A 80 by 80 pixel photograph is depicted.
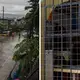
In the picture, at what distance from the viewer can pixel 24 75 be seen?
546 cm

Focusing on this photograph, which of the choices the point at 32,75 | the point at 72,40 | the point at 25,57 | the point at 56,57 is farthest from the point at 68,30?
the point at 32,75

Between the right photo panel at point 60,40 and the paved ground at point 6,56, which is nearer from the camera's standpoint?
the right photo panel at point 60,40

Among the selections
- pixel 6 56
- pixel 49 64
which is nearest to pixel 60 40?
pixel 49 64

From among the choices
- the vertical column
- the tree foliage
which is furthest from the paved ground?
the vertical column

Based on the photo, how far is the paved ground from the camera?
738 centimetres

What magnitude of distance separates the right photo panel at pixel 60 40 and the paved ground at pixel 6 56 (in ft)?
9.69

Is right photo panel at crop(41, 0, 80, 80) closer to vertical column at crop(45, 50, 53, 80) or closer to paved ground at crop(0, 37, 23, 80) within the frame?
vertical column at crop(45, 50, 53, 80)

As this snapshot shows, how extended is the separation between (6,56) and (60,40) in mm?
4885

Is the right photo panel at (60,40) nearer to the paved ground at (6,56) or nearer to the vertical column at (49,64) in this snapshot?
the vertical column at (49,64)

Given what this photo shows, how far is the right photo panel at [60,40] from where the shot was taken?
13.0ft

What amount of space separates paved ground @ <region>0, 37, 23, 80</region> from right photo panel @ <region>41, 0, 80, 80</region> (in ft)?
9.69

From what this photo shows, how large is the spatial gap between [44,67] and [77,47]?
539 millimetres

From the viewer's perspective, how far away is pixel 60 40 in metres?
3.99

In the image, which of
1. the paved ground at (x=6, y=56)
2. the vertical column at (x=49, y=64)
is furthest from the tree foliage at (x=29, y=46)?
the paved ground at (x=6, y=56)
